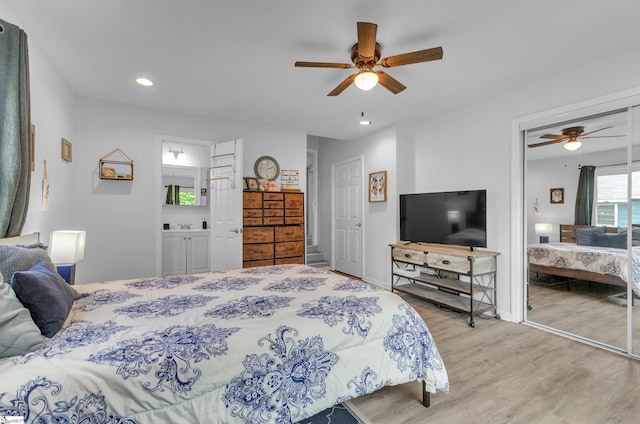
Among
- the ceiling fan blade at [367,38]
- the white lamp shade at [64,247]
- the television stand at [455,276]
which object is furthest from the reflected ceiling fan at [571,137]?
the white lamp shade at [64,247]

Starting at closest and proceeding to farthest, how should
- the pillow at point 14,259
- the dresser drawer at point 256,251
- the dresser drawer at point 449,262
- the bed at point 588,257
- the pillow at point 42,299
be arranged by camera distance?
the pillow at point 42,299 → the pillow at point 14,259 → the bed at point 588,257 → the dresser drawer at point 449,262 → the dresser drawer at point 256,251

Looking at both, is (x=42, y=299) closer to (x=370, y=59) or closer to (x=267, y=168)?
(x=370, y=59)

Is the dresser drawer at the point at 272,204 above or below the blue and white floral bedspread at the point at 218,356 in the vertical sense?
above

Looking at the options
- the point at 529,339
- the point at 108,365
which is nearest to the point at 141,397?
the point at 108,365

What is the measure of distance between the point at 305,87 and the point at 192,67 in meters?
1.12

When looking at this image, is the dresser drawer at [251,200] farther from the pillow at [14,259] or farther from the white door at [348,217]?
the pillow at [14,259]

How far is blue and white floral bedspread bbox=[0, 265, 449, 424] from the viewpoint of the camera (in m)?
1.05

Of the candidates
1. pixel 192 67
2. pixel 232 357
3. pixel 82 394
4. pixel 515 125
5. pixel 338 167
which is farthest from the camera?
pixel 338 167

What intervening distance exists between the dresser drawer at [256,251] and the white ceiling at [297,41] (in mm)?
1949

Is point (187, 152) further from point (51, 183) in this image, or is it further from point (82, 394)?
point (82, 394)

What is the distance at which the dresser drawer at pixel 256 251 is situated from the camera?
404cm

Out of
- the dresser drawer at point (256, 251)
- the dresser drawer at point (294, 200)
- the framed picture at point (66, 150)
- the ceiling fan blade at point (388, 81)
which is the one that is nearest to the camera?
the ceiling fan blade at point (388, 81)

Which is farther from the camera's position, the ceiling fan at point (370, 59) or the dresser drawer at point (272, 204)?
the dresser drawer at point (272, 204)

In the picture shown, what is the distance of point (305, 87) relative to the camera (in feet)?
10.4
